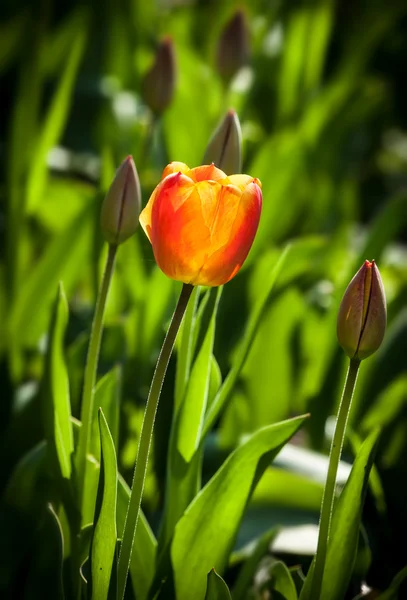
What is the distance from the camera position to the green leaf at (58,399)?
82cm

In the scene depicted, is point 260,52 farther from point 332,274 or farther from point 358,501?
point 358,501

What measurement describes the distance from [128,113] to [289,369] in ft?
2.54

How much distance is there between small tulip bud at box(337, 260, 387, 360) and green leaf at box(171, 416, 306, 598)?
0.48 feet

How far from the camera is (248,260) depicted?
48.7 inches

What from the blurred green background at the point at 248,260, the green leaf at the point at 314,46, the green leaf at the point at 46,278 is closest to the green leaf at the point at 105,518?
the blurred green background at the point at 248,260

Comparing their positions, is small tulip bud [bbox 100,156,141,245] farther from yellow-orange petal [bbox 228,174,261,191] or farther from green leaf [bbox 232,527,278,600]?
green leaf [bbox 232,527,278,600]

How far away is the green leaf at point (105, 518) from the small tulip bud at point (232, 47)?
1017mm

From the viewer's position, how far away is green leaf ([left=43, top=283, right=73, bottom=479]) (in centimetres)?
82

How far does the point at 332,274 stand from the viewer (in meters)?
1.76

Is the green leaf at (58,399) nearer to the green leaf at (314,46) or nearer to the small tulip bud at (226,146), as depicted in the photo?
the small tulip bud at (226,146)

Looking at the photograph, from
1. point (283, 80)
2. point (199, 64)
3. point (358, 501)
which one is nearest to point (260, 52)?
point (283, 80)

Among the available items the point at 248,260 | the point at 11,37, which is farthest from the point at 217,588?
the point at 11,37

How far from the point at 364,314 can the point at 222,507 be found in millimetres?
250

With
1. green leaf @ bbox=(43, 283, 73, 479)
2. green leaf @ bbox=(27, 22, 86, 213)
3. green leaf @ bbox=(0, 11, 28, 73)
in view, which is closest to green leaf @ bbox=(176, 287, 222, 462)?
green leaf @ bbox=(43, 283, 73, 479)
